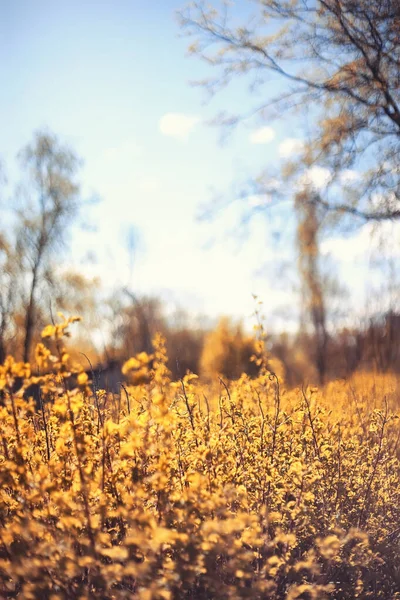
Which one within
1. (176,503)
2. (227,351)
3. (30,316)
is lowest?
(227,351)

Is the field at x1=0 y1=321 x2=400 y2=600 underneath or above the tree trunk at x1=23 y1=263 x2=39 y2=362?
underneath

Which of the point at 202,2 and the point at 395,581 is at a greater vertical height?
the point at 202,2

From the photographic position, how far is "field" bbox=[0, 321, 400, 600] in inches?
87.3

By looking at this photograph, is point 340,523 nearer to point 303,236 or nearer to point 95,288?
point 303,236

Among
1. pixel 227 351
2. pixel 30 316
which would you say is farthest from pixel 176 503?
pixel 227 351

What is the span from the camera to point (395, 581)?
135 inches

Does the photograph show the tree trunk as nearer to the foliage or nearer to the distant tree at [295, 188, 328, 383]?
the distant tree at [295, 188, 328, 383]

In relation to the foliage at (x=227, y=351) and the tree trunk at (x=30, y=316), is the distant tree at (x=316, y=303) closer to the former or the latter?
the foliage at (x=227, y=351)

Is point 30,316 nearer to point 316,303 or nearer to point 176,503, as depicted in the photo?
point 316,303

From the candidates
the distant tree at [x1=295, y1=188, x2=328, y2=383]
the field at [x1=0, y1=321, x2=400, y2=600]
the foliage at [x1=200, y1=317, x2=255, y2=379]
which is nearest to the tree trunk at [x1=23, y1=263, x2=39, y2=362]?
the distant tree at [x1=295, y1=188, x2=328, y2=383]

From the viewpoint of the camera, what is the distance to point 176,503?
2.84m

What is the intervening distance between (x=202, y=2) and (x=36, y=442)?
6850 millimetres

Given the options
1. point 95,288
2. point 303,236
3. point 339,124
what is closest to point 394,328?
point 303,236

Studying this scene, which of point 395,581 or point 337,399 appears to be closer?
point 395,581
